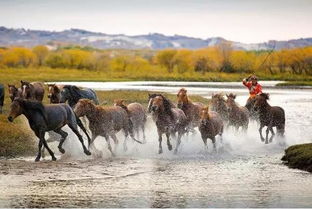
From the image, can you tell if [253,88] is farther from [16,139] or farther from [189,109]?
[16,139]

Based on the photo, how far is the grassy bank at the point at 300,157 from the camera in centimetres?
1858

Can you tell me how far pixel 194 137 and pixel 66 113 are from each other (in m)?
4.82

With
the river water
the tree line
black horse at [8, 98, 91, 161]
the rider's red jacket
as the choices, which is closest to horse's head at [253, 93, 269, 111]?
the river water

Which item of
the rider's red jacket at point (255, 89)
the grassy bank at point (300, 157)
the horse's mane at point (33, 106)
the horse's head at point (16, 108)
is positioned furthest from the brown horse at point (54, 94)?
the rider's red jacket at point (255, 89)

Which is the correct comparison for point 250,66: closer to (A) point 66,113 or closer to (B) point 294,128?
(B) point 294,128

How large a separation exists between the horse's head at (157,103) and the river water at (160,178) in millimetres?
1243

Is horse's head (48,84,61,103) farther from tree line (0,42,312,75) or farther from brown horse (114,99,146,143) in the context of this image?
tree line (0,42,312,75)

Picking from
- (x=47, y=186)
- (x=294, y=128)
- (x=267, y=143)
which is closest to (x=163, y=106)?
(x=267, y=143)

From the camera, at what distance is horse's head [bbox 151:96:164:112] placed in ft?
67.1

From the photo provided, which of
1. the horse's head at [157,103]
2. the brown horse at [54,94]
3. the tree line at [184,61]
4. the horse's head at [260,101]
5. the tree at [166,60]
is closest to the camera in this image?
the horse's head at [157,103]

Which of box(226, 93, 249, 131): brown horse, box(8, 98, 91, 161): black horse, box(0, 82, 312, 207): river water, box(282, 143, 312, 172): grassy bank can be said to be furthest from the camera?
box(226, 93, 249, 131): brown horse

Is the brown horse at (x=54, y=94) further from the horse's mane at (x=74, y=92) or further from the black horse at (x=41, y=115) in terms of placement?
the black horse at (x=41, y=115)

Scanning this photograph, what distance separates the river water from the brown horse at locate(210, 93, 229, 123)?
92 cm

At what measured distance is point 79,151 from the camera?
20859 mm
